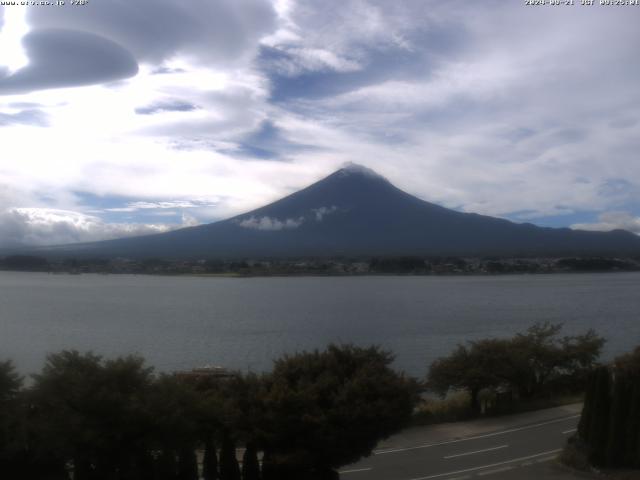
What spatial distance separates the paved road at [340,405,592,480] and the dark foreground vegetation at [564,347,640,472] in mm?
654

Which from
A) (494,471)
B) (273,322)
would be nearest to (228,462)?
(494,471)

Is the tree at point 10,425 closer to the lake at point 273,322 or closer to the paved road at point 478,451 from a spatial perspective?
the paved road at point 478,451

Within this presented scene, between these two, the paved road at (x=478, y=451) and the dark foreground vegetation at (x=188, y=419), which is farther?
the paved road at (x=478, y=451)

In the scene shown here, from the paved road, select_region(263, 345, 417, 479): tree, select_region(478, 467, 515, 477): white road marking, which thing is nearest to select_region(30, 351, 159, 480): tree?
select_region(263, 345, 417, 479): tree

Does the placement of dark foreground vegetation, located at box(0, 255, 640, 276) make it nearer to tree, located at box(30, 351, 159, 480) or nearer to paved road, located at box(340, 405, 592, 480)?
paved road, located at box(340, 405, 592, 480)

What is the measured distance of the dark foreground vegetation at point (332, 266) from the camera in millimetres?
106000

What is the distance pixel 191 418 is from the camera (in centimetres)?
934

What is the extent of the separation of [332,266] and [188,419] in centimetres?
9871

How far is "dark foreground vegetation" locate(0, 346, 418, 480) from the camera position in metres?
8.82

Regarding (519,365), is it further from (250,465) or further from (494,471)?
(250,465)

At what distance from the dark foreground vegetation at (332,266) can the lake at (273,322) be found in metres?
28.6

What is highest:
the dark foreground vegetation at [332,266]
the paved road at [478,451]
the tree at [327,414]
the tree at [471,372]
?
the dark foreground vegetation at [332,266]

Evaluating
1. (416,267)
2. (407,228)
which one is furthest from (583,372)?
(407,228)

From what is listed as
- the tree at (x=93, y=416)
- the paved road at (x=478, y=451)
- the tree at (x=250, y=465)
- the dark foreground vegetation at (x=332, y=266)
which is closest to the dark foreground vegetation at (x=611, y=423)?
the paved road at (x=478, y=451)
